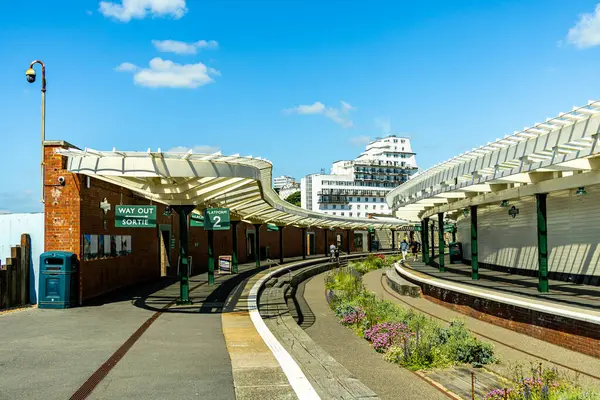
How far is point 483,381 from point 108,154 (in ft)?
30.2

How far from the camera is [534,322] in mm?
12562

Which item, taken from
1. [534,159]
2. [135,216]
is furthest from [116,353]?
[534,159]

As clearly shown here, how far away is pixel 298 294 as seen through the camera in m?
24.9

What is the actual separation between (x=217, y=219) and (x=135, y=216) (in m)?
2.68

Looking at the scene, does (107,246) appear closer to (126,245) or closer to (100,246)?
(100,246)

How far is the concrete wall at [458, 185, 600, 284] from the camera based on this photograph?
53.7 feet

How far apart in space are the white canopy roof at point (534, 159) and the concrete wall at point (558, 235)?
51.8 inches

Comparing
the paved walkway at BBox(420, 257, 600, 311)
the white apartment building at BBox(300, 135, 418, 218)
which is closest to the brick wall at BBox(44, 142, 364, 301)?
the paved walkway at BBox(420, 257, 600, 311)

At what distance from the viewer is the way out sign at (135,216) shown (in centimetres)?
1352

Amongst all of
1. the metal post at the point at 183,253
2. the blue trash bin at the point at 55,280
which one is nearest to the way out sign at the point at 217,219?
the metal post at the point at 183,253

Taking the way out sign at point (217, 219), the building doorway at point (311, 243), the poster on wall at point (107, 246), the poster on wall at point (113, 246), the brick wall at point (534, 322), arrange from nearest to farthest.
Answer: the brick wall at point (534, 322) → the way out sign at point (217, 219) → the poster on wall at point (107, 246) → the poster on wall at point (113, 246) → the building doorway at point (311, 243)

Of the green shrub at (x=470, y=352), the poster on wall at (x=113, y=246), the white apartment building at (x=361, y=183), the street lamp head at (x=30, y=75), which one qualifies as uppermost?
the white apartment building at (x=361, y=183)

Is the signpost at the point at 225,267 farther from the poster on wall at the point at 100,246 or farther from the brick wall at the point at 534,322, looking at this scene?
the brick wall at the point at 534,322

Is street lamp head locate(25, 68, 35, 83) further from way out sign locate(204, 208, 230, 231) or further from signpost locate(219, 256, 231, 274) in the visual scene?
signpost locate(219, 256, 231, 274)
